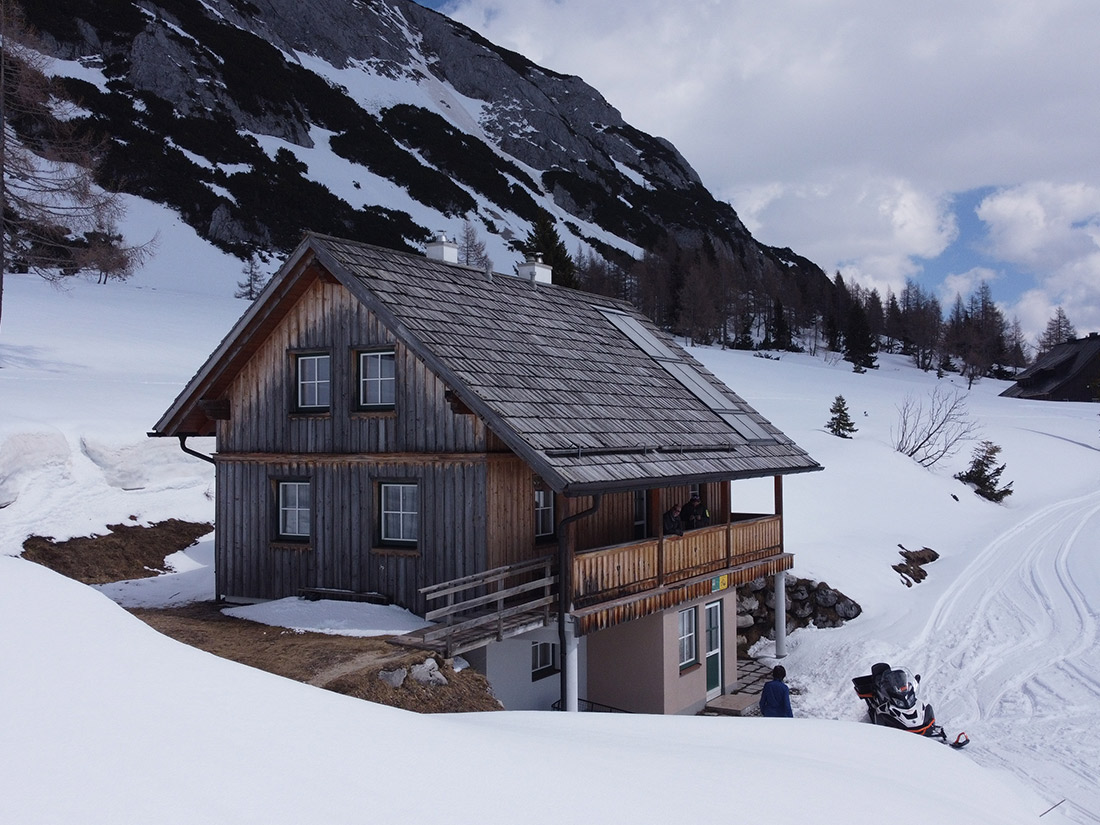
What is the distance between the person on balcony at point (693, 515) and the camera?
16.9 m

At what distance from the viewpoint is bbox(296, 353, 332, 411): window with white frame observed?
50.1 feet

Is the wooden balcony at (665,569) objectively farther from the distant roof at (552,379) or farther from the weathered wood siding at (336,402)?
the weathered wood siding at (336,402)

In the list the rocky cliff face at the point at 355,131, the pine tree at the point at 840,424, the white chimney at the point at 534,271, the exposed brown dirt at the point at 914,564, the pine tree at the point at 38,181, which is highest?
the rocky cliff face at the point at 355,131

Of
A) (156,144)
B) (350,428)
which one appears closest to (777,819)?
(350,428)

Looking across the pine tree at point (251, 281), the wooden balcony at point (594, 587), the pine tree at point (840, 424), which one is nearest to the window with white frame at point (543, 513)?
the wooden balcony at point (594, 587)

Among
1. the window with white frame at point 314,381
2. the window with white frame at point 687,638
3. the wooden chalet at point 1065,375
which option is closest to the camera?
the window with white frame at point 314,381

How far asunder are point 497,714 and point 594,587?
15.8ft

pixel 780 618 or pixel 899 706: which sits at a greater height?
pixel 899 706

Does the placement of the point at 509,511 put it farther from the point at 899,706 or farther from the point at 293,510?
the point at 899,706

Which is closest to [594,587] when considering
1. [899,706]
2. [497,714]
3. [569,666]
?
[569,666]

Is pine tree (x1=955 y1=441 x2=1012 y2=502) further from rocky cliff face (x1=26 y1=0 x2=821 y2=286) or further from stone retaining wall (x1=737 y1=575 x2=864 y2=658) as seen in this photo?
rocky cliff face (x1=26 y1=0 x2=821 y2=286)

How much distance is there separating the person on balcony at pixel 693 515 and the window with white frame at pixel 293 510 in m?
6.60

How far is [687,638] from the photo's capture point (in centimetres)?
1670

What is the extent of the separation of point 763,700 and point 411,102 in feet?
414
